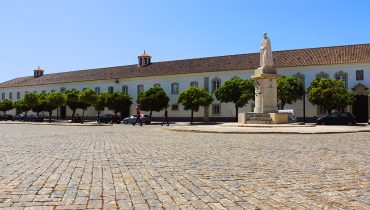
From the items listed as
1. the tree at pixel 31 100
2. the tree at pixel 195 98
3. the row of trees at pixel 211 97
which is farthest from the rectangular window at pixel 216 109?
the tree at pixel 31 100

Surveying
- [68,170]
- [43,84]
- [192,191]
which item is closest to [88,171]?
[68,170]

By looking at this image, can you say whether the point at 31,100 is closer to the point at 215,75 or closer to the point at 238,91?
the point at 215,75

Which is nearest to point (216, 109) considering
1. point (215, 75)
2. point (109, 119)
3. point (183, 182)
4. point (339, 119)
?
point (215, 75)

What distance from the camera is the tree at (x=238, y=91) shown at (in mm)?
47219

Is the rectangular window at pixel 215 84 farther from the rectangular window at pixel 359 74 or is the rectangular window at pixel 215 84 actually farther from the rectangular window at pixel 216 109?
the rectangular window at pixel 359 74

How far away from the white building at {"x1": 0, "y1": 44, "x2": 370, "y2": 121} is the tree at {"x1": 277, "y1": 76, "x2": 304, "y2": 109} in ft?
12.1

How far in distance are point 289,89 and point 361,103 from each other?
903 cm

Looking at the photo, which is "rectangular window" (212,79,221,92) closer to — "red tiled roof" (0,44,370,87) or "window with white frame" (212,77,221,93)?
"window with white frame" (212,77,221,93)

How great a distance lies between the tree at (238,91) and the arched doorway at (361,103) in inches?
469

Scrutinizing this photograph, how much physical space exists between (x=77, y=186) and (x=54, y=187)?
1.08 feet

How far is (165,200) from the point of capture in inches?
200

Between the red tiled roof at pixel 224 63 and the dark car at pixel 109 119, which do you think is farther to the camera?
the dark car at pixel 109 119

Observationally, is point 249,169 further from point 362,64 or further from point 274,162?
point 362,64

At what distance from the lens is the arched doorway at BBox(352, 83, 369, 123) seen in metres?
45.0
